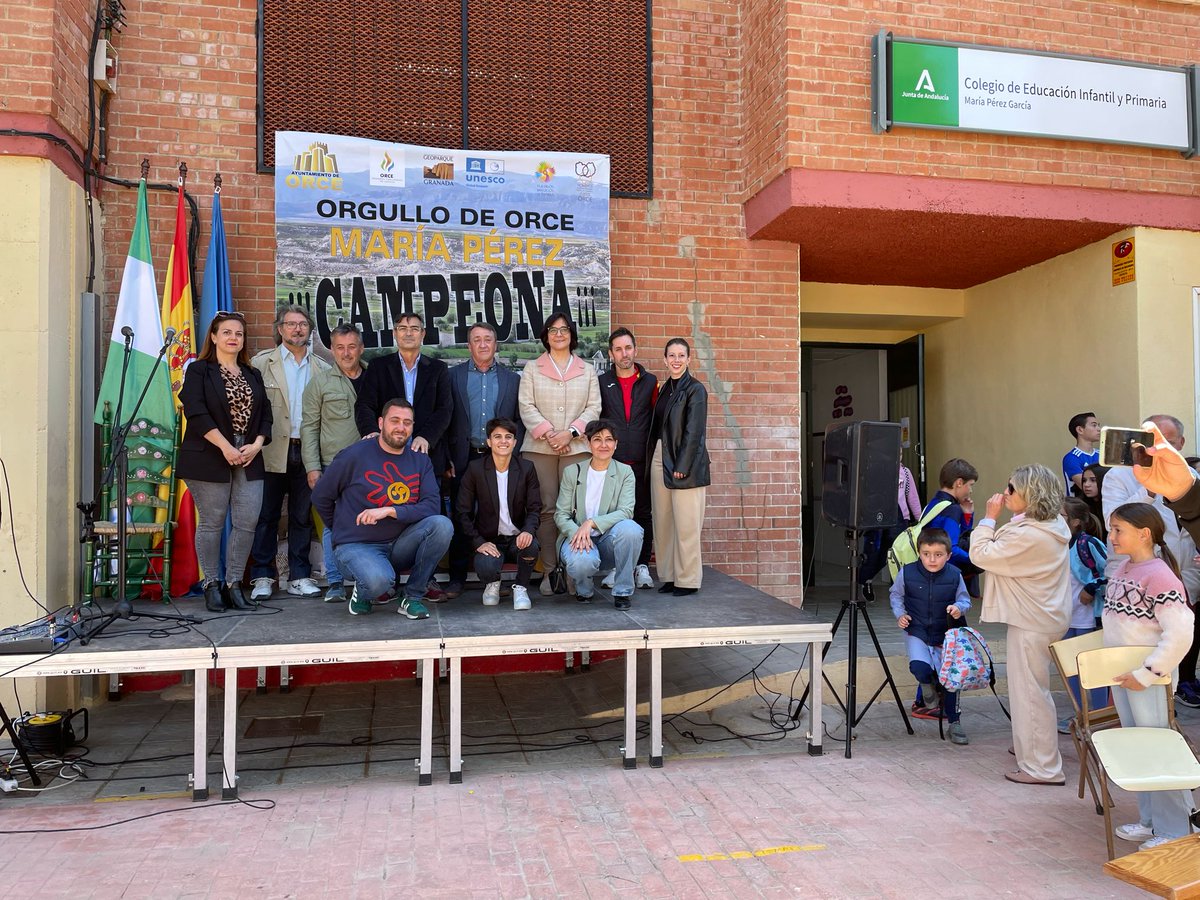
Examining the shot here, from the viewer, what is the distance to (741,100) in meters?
7.77

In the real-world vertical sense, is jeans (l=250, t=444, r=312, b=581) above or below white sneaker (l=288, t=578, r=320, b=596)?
above

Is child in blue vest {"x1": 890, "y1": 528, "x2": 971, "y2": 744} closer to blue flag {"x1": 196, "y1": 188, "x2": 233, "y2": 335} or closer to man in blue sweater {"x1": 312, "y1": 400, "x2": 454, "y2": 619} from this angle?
man in blue sweater {"x1": 312, "y1": 400, "x2": 454, "y2": 619}

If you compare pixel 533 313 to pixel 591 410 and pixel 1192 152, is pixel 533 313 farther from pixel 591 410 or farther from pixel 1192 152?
pixel 1192 152

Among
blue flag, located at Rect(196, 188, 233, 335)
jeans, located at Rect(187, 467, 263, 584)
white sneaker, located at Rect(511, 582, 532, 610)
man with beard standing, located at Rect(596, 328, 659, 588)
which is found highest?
blue flag, located at Rect(196, 188, 233, 335)

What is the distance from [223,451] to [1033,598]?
4754mm

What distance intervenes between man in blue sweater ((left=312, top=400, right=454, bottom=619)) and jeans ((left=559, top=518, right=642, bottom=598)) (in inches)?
31.8

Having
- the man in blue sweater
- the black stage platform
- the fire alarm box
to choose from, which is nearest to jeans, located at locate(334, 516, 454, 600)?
the man in blue sweater

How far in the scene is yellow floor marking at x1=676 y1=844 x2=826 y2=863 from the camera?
385 centimetres

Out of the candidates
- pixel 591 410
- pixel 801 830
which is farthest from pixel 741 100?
pixel 801 830

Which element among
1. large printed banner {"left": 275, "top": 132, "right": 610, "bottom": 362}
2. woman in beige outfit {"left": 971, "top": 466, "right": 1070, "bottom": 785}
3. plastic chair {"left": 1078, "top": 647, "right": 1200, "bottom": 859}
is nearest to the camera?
plastic chair {"left": 1078, "top": 647, "right": 1200, "bottom": 859}

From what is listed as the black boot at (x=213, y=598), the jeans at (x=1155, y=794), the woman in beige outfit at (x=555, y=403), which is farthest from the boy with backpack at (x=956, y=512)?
the black boot at (x=213, y=598)

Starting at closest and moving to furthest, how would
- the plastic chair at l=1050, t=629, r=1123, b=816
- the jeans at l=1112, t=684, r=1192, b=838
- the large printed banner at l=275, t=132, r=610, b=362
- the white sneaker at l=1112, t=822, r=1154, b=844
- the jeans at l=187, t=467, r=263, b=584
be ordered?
the jeans at l=1112, t=684, r=1192, b=838 < the white sneaker at l=1112, t=822, r=1154, b=844 < the plastic chair at l=1050, t=629, r=1123, b=816 < the jeans at l=187, t=467, r=263, b=584 < the large printed banner at l=275, t=132, r=610, b=362

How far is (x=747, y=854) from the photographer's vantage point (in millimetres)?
3902

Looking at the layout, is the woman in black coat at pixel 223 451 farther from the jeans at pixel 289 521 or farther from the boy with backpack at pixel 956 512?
the boy with backpack at pixel 956 512
